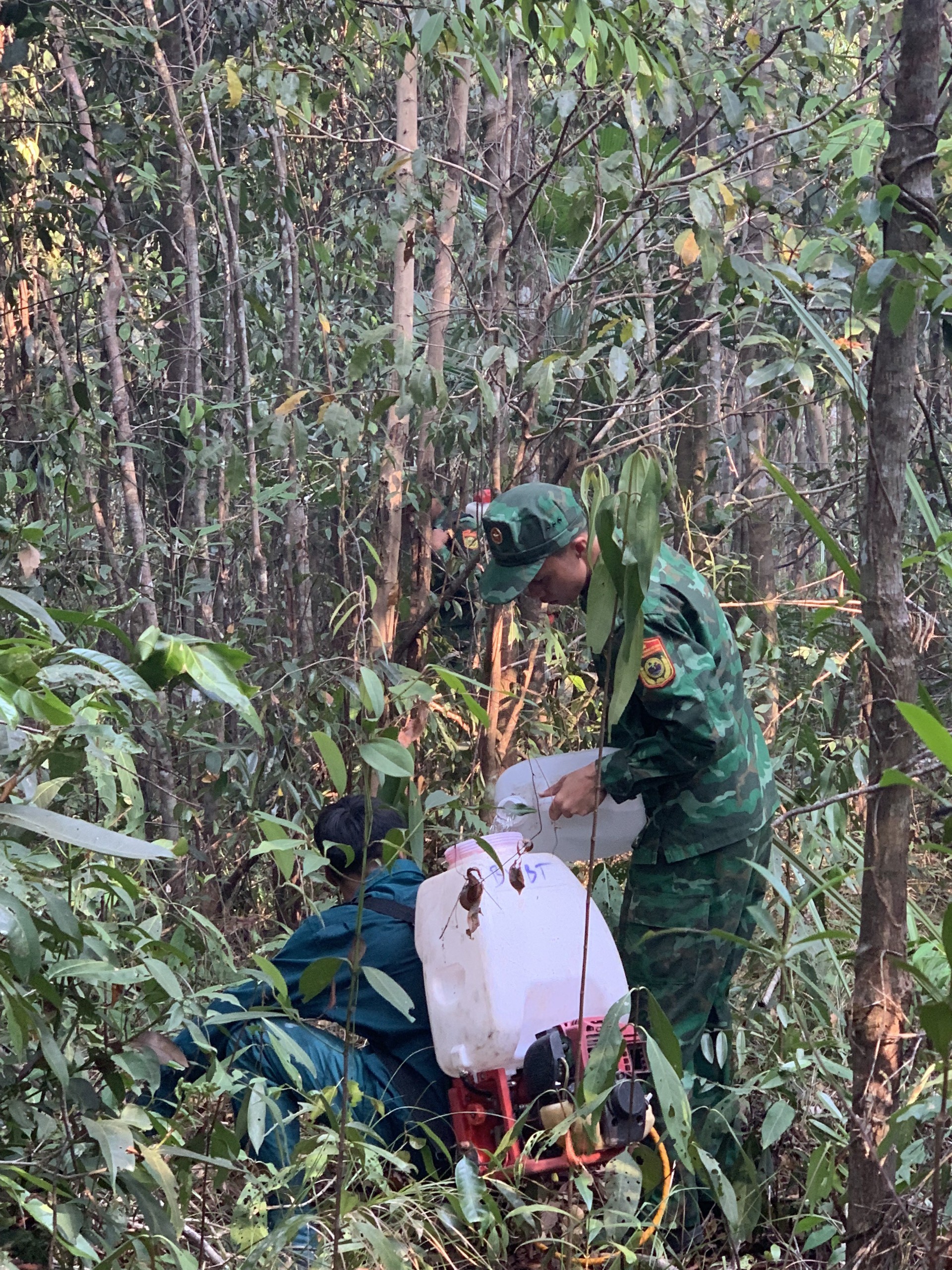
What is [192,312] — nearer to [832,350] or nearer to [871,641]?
[832,350]

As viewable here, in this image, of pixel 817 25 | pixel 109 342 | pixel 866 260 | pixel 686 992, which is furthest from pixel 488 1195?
pixel 817 25

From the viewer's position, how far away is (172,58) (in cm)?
502

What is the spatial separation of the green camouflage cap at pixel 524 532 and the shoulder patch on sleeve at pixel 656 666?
12.3 inches

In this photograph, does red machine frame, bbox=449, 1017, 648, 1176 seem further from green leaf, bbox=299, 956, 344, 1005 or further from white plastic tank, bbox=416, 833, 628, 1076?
green leaf, bbox=299, 956, 344, 1005

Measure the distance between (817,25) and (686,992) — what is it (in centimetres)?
462

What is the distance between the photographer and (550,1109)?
2.12 m

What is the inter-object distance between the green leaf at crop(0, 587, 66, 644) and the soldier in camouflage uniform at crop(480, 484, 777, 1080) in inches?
48.4

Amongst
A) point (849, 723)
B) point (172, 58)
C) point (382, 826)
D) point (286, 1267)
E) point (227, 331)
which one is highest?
point (172, 58)

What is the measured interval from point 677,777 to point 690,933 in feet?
1.09

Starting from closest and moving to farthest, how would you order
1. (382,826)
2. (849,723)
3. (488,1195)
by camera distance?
1. (488,1195)
2. (382,826)
3. (849,723)

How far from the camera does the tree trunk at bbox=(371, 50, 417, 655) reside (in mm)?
3553

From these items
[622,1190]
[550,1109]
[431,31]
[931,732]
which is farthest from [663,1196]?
[431,31]

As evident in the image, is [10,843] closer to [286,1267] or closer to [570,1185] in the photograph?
[286,1267]

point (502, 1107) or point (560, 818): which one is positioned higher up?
point (560, 818)
